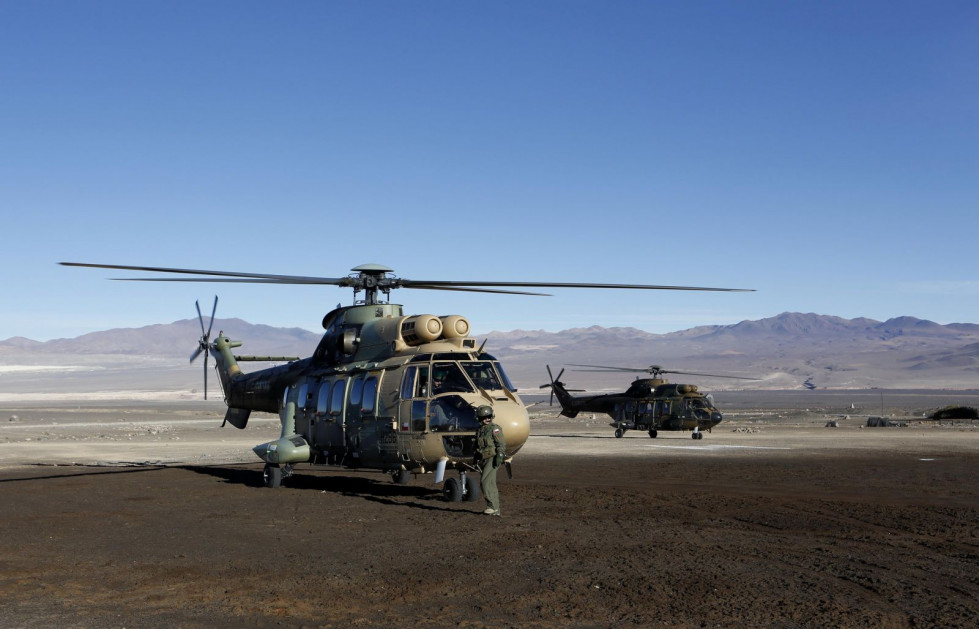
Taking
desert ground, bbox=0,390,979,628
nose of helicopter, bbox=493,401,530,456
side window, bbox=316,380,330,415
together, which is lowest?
desert ground, bbox=0,390,979,628

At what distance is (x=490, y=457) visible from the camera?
1543 cm

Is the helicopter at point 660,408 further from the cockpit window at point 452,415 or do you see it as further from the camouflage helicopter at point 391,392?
the cockpit window at point 452,415

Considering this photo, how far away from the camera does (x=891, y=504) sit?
17.0 metres

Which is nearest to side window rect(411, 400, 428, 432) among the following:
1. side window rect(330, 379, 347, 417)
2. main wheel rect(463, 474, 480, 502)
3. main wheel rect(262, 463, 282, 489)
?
main wheel rect(463, 474, 480, 502)

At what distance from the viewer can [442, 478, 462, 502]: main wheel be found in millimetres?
16953

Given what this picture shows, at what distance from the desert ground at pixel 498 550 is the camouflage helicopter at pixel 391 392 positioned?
2.94 feet

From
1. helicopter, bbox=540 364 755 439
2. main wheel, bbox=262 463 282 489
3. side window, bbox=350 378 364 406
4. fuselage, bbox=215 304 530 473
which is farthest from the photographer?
helicopter, bbox=540 364 755 439

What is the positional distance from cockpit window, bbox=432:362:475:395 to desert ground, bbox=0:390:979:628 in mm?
2139

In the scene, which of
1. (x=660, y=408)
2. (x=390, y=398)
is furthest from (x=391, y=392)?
(x=660, y=408)

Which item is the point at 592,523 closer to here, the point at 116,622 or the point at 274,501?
the point at 274,501

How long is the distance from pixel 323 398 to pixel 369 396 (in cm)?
199

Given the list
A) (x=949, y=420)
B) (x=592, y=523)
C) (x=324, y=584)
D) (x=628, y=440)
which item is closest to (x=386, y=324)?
(x=592, y=523)

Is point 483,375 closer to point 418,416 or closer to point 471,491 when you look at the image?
point 418,416

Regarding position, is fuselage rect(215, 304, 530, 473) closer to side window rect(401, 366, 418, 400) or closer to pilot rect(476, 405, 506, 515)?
side window rect(401, 366, 418, 400)
